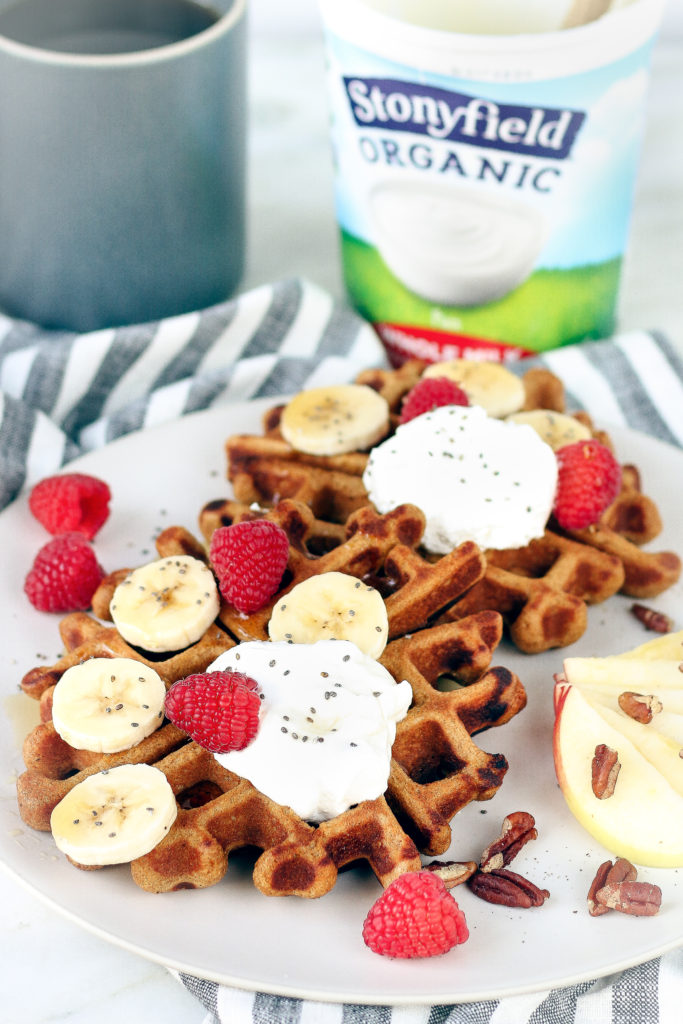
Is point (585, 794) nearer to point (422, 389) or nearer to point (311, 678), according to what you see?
point (311, 678)

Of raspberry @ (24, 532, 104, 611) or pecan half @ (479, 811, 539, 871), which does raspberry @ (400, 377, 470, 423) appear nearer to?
raspberry @ (24, 532, 104, 611)

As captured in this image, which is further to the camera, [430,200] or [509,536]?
[430,200]

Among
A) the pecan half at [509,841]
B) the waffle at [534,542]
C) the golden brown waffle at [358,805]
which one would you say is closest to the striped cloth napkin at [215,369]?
the waffle at [534,542]

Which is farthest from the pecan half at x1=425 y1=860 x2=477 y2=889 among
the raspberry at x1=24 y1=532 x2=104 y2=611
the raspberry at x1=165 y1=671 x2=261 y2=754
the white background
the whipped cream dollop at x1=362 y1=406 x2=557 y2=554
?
the white background

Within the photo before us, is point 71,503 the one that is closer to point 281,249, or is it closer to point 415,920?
point 415,920

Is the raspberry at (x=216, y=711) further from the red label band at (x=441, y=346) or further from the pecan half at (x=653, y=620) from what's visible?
the red label band at (x=441, y=346)

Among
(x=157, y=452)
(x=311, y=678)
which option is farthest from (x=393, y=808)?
(x=157, y=452)
